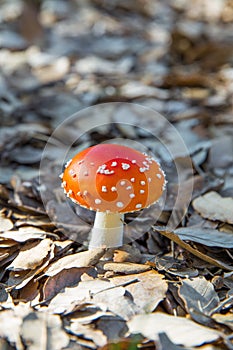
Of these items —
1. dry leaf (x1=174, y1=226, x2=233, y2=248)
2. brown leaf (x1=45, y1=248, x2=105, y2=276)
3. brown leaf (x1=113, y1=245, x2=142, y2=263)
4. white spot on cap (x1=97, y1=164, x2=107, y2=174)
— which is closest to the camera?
white spot on cap (x1=97, y1=164, x2=107, y2=174)

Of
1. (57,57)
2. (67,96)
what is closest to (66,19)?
(57,57)

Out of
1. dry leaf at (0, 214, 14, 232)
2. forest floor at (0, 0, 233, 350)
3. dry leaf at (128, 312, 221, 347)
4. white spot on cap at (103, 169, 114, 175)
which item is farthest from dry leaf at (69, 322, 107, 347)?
dry leaf at (0, 214, 14, 232)

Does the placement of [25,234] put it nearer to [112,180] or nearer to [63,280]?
[63,280]

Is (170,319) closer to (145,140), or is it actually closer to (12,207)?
(12,207)

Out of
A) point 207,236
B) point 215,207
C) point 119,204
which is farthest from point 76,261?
point 215,207

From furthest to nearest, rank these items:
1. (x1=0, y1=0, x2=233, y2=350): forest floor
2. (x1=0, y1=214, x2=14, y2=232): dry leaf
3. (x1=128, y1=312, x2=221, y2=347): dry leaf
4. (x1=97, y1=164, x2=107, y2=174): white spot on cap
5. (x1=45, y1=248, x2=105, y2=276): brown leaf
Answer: (x1=0, y1=214, x2=14, y2=232): dry leaf < (x1=45, y1=248, x2=105, y2=276): brown leaf < (x1=97, y1=164, x2=107, y2=174): white spot on cap < (x1=0, y1=0, x2=233, y2=350): forest floor < (x1=128, y1=312, x2=221, y2=347): dry leaf

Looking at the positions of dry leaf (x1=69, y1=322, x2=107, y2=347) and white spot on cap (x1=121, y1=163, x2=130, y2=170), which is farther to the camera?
white spot on cap (x1=121, y1=163, x2=130, y2=170)

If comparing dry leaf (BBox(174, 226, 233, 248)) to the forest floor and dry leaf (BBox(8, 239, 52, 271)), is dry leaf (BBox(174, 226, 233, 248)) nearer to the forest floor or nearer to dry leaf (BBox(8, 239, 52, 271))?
the forest floor
